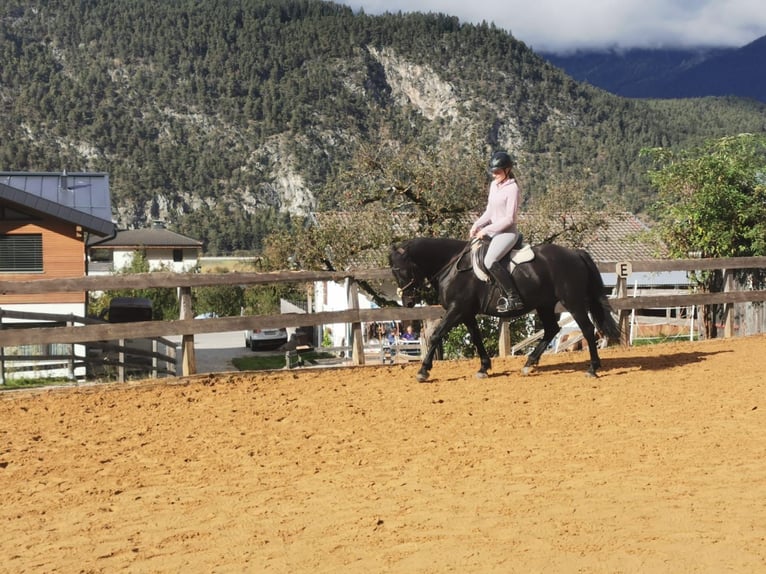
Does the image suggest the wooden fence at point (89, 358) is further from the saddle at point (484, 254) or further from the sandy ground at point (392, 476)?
the saddle at point (484, 254)

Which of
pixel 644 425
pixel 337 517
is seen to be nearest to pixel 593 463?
pixel 644 425

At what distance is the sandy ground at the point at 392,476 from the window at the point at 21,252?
18678mm

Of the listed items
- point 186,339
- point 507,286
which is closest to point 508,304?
point 507,286

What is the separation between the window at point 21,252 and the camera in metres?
26.6

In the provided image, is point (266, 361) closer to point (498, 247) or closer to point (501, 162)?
point (498, 247)

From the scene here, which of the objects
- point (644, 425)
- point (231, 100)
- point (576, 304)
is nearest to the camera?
point (644, 425)

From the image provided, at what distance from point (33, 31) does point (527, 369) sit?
548 feet

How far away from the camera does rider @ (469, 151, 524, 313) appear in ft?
31.8

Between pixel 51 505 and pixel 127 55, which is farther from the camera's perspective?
pixel 127 55

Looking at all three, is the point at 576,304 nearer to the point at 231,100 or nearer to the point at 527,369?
the point at 527,369

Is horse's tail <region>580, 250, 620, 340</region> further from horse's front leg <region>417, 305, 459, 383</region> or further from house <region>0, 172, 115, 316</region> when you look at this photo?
house <region>0, 172, 115, 316</region>

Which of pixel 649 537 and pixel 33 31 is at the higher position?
pixel 33 31

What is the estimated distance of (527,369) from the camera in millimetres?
10414

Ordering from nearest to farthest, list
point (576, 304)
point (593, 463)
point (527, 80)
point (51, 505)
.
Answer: point (51, 505) → point (593, 463) → point (576, 304) → point (527, 80)
